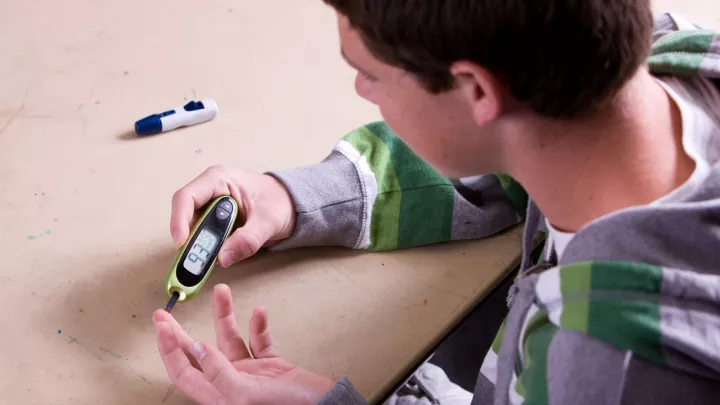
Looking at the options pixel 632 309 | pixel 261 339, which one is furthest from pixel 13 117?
pixel 632 309

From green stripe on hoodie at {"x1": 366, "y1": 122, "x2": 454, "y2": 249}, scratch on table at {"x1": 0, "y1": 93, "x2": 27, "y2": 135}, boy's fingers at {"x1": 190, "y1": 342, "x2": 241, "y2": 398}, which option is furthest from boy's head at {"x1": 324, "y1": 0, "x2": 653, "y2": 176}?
scratch on table at {"x1": 0, "y1": 93, "x2": 27, "y2": 135}

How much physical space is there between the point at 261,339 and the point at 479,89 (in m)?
0.27

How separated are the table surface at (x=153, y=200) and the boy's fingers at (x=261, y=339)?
0.01 metres

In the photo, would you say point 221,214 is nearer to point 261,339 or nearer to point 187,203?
point 187,203

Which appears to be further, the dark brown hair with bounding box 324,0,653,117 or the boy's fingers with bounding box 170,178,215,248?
the boy's fingers with bounding box 170,178,215,248

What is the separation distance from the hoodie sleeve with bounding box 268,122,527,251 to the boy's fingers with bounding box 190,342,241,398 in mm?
136

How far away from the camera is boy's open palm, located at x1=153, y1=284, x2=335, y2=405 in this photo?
0.53 metres

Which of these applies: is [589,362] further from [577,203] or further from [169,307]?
[169,307]

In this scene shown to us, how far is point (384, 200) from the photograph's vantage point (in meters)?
0.68

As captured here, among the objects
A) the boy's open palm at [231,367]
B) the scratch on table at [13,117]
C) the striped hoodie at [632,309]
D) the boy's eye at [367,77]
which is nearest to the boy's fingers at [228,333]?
the boy's open palm at [231,367]

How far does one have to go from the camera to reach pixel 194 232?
2.01 feet

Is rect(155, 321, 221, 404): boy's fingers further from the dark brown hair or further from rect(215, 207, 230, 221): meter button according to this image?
the dark brown hair

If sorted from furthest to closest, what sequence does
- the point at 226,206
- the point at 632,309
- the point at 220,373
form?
the point at 226,206
the point at 220,373
the point at 632,309

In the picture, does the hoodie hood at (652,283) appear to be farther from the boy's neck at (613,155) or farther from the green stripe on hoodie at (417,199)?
the green stripe on hoodie at (417,199)
